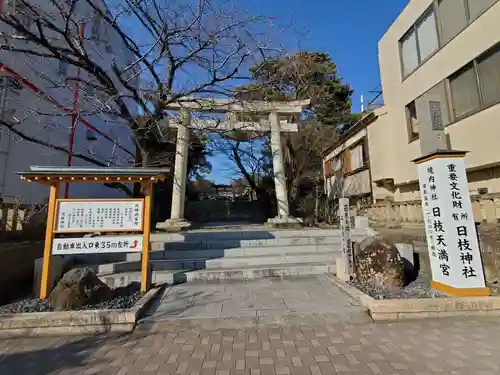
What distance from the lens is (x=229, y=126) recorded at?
36.4ft

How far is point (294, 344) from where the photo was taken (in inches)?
132

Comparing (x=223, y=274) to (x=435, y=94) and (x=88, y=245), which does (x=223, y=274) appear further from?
(x=435, y=94)

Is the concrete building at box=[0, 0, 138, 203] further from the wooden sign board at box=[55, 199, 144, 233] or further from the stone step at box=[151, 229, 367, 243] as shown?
the stone step at box=[151, 229, 367, 243]

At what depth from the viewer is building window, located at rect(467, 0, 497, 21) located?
293 inches

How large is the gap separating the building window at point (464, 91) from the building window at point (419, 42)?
161cm

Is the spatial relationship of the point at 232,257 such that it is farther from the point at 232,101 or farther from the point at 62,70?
the point at 62,70

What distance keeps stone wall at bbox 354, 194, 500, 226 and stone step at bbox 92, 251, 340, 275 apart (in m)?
3.06

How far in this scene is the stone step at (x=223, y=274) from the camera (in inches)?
231

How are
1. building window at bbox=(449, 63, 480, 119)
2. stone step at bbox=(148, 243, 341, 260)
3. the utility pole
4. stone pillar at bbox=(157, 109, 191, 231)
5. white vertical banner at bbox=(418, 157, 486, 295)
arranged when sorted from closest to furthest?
white vertical banner at bbox=(418, 157, 486, 295)
stone step at bbox=(148, 243, 341, 260)
building window at bbox=(449, 63, 480, 119)
the utility pole
stone pillar at bbox=(157, 109, 191, 231)

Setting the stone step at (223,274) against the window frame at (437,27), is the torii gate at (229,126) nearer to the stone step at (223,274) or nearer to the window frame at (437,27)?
the stone step at (223,274)

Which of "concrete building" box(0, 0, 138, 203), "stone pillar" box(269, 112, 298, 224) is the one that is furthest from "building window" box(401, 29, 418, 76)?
"concrete building" box(0, 0, 138, 203)

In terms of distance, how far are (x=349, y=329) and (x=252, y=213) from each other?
15.6 m

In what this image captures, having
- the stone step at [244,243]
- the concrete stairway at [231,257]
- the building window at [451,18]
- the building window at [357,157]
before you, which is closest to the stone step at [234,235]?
the concrete stairway at [231,257]

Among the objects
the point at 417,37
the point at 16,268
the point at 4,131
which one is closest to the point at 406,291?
the point at 16,268
